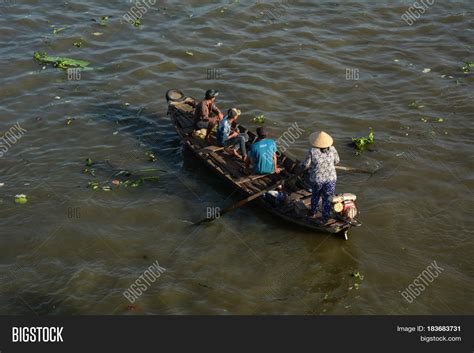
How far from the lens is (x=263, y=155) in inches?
507

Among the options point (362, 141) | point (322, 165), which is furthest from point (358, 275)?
point (362, 141)

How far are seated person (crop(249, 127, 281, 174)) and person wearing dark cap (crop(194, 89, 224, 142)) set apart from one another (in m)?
1.96

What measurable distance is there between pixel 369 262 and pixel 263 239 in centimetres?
246

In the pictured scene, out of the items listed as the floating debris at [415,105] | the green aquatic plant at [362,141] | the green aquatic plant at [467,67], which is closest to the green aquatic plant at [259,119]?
the green aquatic plant at [362,141]

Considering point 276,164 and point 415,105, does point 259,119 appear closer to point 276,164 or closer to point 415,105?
point 276,164

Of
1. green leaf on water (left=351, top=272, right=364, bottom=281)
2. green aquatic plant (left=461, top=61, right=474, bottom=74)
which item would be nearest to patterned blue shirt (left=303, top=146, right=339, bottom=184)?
green leaf on water (left=351, top=272, right=364, bottom=281)

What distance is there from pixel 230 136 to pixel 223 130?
1.06ft

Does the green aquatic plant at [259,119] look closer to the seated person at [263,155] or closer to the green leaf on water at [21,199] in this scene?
the seated person at [263,155]

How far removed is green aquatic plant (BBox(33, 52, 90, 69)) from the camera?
18.9m

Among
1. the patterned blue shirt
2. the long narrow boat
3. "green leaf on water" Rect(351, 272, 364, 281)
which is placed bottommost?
"green leaf on water" Rect(351, 272, 364, 281)

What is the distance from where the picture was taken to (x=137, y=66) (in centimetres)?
1916

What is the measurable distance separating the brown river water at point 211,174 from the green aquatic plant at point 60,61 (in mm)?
347

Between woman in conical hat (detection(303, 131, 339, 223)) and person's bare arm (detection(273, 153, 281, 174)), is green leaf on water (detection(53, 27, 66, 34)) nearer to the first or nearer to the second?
person's bare arm (detection(273, 153, 281, 174))

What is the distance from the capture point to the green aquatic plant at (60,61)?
1888 cm
